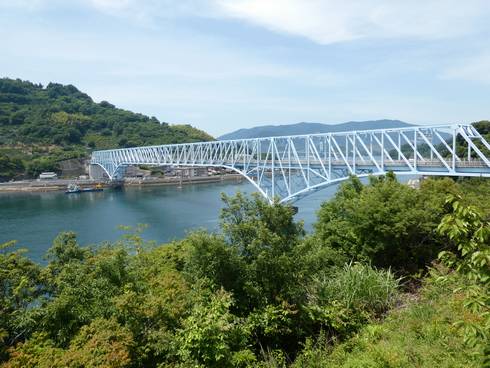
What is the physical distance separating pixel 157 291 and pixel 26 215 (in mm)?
33964

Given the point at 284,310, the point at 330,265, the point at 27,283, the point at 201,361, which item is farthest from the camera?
the point at 330,265

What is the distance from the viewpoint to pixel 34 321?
5082 millimetres

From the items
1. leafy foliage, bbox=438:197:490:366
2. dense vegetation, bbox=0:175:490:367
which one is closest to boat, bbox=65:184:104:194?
dense vegetation, bbox=0:175:490:367

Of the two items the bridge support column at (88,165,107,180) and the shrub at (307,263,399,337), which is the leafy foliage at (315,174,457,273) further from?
the bridge support column at (88,165,107,180)

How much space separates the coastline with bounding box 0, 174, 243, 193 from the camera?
55719 mm

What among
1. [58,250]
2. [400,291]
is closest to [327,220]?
[400,291]

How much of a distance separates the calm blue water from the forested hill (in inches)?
679

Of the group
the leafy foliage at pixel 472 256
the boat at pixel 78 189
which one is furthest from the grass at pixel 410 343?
the boat at pixel 78 189

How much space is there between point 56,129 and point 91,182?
1170 inches

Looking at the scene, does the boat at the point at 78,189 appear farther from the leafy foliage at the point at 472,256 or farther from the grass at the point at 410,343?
the leafy foliage at the point at 472,256

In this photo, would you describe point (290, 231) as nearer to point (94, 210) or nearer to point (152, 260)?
point (152, 260)

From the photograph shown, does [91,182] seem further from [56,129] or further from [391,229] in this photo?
[391,229]

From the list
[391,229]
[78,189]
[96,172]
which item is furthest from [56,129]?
[391,229]

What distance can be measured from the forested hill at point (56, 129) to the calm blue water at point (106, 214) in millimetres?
17237
